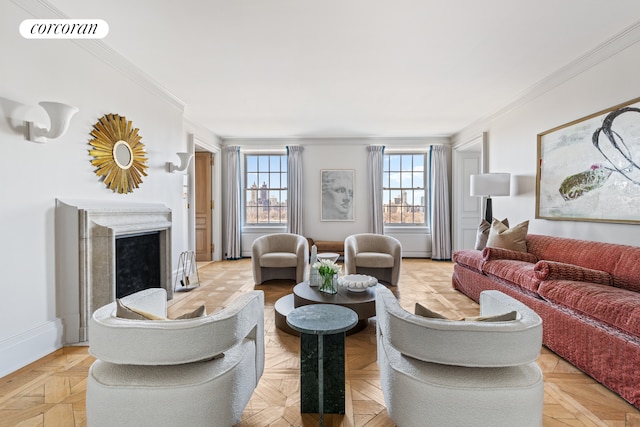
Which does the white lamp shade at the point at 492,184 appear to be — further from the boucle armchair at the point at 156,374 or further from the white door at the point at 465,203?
the boucle armchair at the point at 156,374

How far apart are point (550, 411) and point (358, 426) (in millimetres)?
1140

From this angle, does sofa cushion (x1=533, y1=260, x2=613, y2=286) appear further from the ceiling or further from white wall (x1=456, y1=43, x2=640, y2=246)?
the ceiling

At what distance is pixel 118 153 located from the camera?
131 inches

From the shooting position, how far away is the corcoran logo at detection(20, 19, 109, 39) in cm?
235

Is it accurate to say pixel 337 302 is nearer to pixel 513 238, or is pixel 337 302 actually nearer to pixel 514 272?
pixel 514 272

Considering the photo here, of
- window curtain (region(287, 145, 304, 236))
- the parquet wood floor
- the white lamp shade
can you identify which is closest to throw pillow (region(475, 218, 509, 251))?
the white lamp shade

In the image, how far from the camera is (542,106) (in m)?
3.92

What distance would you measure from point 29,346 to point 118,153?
1919mm

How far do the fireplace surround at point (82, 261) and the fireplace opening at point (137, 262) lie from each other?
0.34 m

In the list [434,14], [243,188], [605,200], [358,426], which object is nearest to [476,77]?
[434,14]

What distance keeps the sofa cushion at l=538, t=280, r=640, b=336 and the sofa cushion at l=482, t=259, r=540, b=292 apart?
135mm

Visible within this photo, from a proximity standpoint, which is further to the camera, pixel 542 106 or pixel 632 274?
pixel 542 106

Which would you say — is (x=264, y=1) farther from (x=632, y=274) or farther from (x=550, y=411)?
(x=632, y=274)

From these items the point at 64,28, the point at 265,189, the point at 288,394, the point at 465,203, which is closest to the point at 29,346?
the point at 288,394
